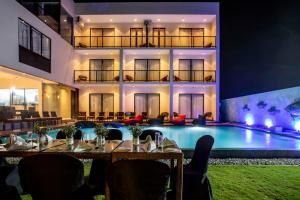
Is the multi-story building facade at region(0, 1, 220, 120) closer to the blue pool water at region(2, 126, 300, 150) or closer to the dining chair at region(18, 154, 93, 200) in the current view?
the blue pool water at region(2, 126, 300, 150)

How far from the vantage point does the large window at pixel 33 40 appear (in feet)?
38.7

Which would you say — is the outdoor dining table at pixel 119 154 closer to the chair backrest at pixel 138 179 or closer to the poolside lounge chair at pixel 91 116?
the chair backrest at pixel 138 179

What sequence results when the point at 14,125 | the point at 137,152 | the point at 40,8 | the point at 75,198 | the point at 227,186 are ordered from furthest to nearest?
the point at 40,8 < the point at 14,125 < the point at 227,186 < the point at 137,152 < the point at 75,198

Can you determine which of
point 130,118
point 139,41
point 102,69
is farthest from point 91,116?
point 139,41

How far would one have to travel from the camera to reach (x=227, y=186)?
414 cm

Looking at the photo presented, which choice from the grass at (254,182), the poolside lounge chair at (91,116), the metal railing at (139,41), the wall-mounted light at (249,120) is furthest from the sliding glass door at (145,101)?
the grass at (254,182)

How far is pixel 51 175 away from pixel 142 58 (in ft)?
58.6

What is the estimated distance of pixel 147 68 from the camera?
64.8 ft

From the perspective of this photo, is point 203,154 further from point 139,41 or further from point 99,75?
point 139,41

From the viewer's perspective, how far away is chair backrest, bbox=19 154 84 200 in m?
2.27

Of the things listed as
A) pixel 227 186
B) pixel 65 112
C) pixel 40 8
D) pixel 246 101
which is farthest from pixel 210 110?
pixel 227 186

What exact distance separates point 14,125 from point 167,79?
396 inches

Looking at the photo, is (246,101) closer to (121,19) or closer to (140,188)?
(121,19)

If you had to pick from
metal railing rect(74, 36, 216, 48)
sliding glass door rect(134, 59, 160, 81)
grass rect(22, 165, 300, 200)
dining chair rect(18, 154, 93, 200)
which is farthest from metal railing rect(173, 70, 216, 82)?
dining chair rect(18, 154, 93, 200)
